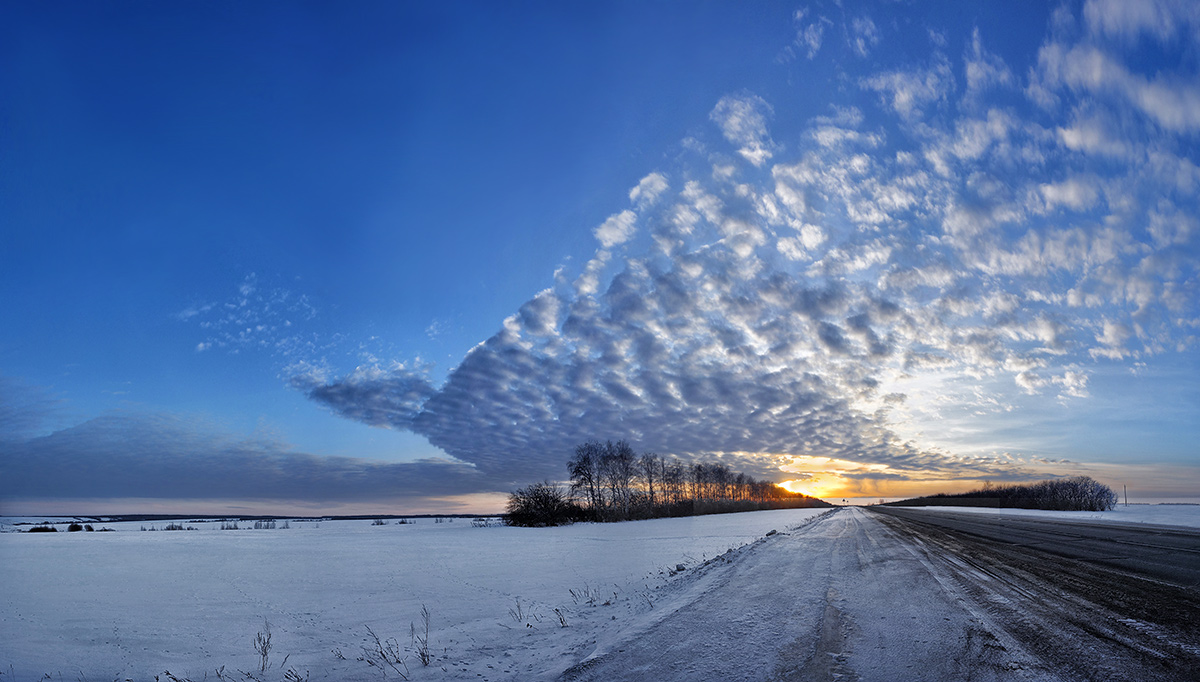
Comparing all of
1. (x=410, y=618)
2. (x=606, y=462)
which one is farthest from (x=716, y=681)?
(x=606, y=462)

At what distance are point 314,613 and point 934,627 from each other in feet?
37.6

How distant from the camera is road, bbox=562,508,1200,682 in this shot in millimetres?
5070

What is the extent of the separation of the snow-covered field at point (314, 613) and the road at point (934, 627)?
4.29 ft

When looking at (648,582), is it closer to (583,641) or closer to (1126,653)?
(583,641)

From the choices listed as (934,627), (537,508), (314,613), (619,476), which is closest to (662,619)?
(934,627)

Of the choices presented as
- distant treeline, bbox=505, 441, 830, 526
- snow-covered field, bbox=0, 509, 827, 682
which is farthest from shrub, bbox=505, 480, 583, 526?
snow-covered field, bbox=0, 509, 827, 682

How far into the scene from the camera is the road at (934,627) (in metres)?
5.07

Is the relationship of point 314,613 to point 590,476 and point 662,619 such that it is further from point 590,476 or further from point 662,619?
point 590,476

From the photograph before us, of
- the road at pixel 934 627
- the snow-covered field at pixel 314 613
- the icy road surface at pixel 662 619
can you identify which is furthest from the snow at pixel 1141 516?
the snow-covered field at pixel 314 613

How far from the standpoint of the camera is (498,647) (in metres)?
7.82

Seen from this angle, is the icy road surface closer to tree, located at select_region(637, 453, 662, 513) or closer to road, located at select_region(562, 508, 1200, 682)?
road, located at select_region(562, 508, 1200, 682)

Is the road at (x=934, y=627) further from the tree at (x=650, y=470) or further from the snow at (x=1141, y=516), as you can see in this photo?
the tree at (x=650, y=470)

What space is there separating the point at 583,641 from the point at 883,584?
20.5 feet

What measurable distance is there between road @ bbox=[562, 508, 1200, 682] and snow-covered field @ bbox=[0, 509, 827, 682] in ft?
4.29
